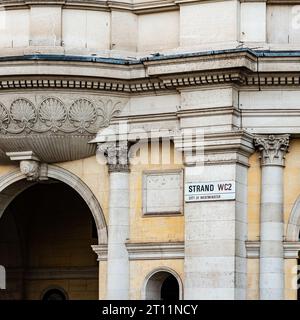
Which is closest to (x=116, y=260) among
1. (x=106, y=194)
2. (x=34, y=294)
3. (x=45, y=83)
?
(x=106, y=194)

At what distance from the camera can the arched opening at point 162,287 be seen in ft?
90.9

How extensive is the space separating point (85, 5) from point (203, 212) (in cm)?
Answer: 448

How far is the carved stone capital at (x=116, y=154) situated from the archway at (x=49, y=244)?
4.96 m

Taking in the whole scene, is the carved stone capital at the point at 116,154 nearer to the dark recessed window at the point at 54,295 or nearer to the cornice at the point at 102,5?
the cornice at the point at 102,5

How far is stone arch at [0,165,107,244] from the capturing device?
28.4 metres

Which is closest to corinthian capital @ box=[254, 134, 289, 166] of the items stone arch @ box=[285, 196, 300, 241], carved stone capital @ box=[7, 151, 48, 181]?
stone arch @ box=[285, 196, 300, 241]

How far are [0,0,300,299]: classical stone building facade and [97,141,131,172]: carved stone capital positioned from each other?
0.06 feet

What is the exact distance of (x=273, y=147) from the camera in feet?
88.4

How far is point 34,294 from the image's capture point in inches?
1309

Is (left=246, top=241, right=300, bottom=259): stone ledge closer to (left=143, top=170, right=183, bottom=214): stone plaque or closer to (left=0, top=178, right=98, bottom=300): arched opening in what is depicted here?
(left=143, top=170, right=183, bottom=214): stone plaque

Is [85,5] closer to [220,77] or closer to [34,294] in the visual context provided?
[220,77]

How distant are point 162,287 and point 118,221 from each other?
4.81 feet

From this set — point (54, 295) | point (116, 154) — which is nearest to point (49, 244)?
point (54, 295)
